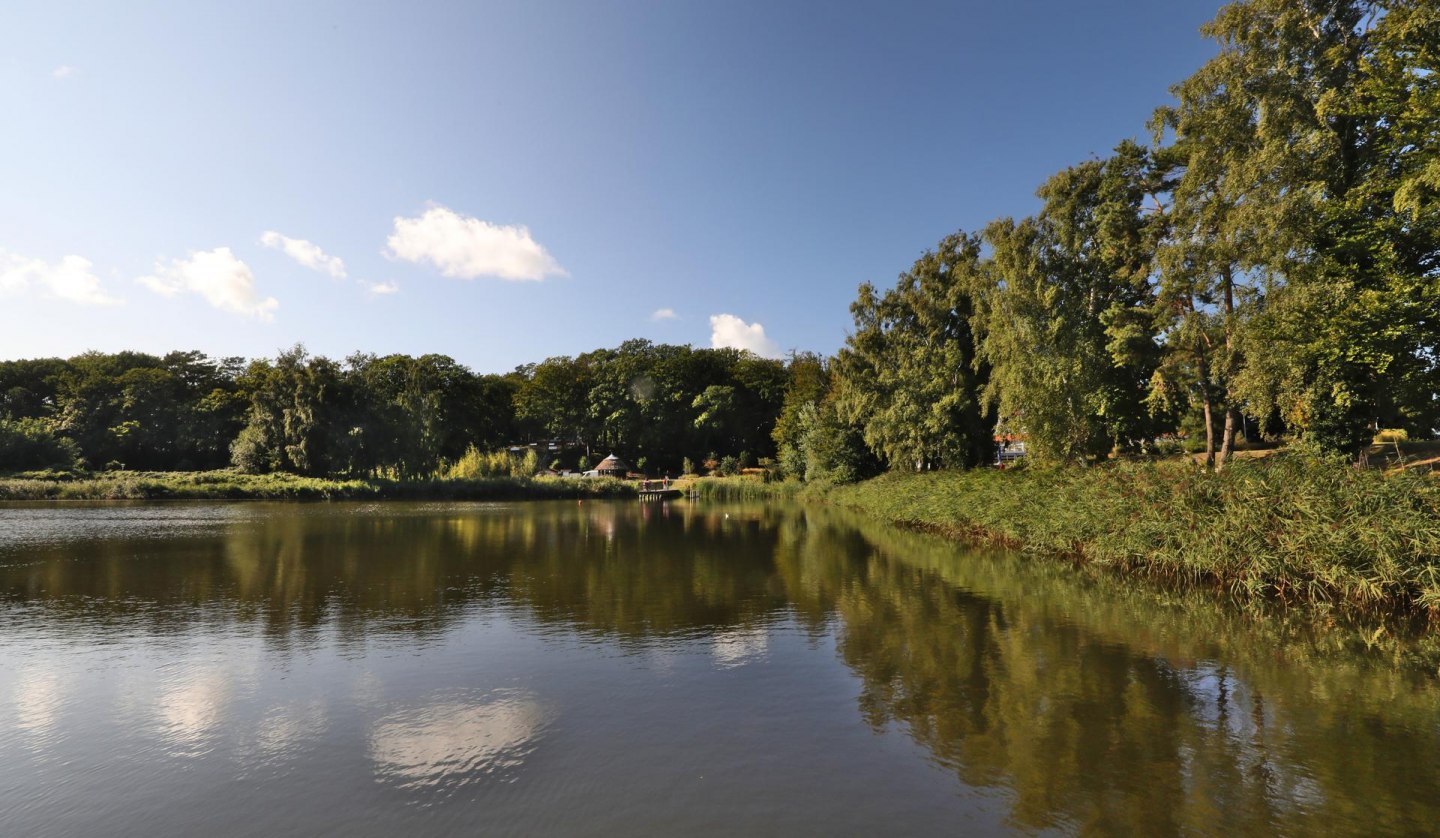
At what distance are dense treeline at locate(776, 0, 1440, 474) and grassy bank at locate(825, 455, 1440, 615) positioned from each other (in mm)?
4880

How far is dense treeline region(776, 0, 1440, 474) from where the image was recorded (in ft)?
57.7

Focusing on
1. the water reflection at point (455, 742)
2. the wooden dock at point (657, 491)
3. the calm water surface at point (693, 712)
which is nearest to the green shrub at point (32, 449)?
the wooden dock at point (657, 491)

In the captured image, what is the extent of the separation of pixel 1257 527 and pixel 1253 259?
1100 centimetres

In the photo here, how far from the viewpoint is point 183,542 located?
2495cm

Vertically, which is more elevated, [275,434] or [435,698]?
[275,434]

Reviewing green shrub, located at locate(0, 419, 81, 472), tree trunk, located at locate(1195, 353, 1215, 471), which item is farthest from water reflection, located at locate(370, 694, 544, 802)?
green shrub, located at locate(0, 419, 81, 472)

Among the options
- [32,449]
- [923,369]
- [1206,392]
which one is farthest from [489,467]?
[1206,392]

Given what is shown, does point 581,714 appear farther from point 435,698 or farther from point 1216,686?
point 1216,686

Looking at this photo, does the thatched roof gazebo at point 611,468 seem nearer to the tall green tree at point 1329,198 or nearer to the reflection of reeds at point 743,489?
the reflection of reeds at point 743,489

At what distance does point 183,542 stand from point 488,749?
25.3 meters

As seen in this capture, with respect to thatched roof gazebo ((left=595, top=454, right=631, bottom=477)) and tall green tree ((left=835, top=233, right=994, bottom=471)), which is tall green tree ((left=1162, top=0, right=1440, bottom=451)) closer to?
tall green tree ((left=835, top=233, right=994, bottom=471))

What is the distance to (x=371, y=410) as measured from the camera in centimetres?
6325

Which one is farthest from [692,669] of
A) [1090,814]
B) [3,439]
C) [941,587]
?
[3,439]

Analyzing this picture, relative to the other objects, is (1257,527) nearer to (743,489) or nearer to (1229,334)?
(1229,334)
